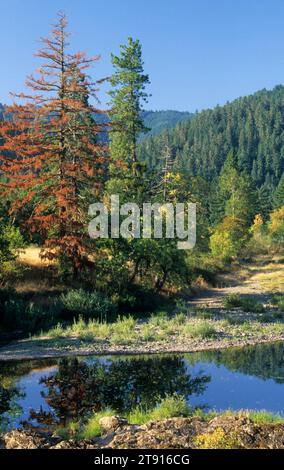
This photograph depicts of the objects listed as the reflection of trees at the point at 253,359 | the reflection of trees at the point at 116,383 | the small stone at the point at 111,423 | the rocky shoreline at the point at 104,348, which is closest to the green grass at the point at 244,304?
the rocky shoreline at the point at 104,348

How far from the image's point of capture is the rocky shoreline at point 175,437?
7.71 meters

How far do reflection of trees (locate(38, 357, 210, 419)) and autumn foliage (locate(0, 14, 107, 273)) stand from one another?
8.47 m

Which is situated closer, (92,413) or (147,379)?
(92,413)

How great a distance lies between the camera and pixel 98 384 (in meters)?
13.1

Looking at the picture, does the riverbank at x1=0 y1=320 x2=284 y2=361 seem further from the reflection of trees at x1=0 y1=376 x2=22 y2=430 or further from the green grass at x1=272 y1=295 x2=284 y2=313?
the green grass at x1=272 y1=295 x2=284 y2=313

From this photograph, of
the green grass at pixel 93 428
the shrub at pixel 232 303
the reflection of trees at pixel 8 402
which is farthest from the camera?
the shrub at pixel 232 303

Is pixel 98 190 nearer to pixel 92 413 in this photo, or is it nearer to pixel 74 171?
pixel 74 171

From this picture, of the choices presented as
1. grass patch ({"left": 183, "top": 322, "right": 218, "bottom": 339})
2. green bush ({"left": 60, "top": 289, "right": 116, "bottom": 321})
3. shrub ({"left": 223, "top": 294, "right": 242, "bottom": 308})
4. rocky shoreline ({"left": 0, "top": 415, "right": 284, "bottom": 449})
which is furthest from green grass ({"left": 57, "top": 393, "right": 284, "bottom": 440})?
shrub ({"left": 223, "top": 294, "right": 242, "bottom": 308})

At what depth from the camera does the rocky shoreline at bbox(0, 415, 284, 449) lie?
7715 millimetres

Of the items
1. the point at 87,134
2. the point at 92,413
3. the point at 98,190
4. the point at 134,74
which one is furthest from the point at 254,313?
the point at 134,74

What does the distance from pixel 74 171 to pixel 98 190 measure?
1538mm

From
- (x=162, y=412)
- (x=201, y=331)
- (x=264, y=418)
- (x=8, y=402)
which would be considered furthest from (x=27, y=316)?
(x=264, y=418)

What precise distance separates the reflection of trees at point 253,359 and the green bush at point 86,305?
645 cm

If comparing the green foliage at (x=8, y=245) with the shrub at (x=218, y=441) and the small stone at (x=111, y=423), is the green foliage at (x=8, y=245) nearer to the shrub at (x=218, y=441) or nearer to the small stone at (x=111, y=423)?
the small stone at (x=111, y=423)
